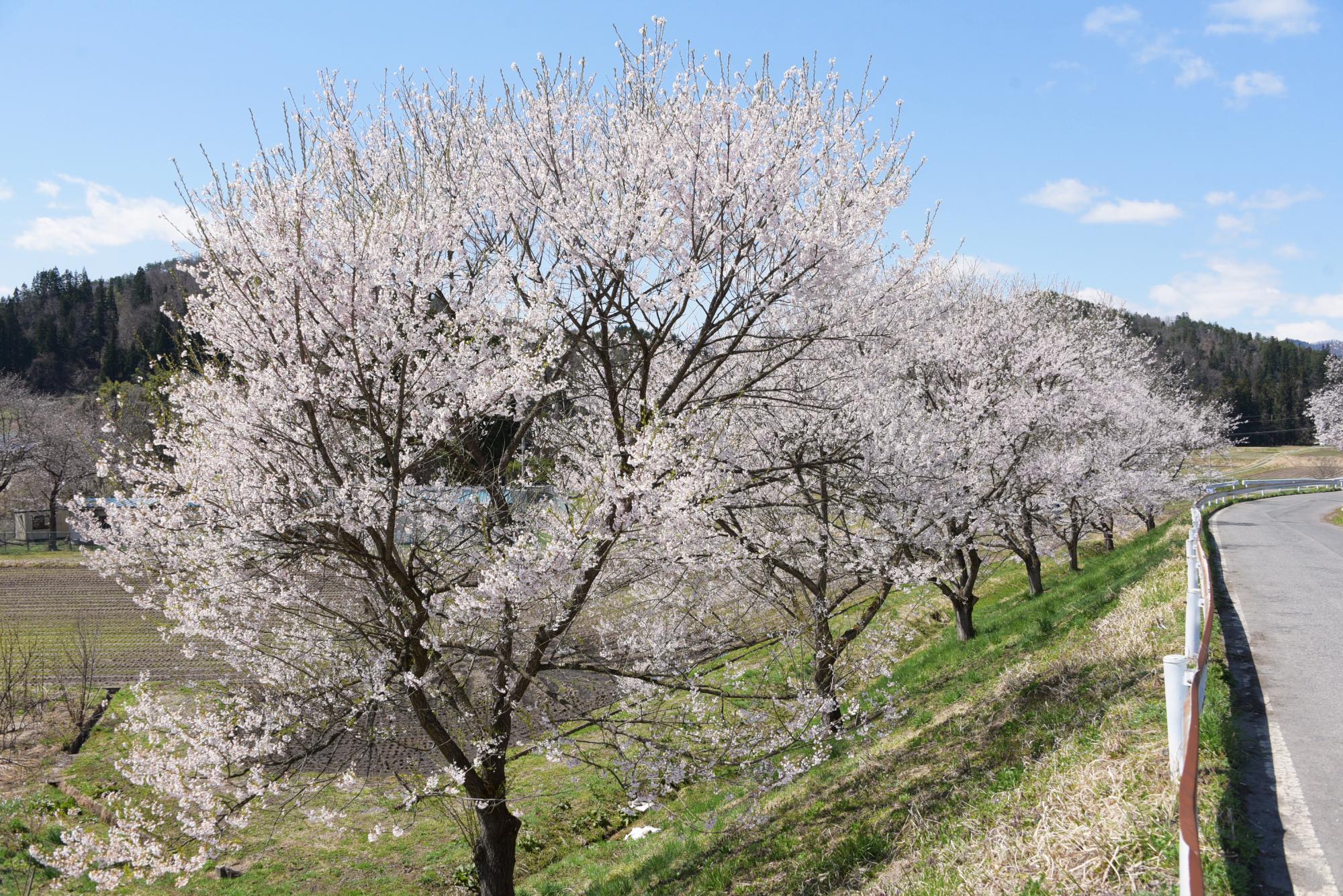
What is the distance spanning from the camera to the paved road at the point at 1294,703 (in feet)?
13.5

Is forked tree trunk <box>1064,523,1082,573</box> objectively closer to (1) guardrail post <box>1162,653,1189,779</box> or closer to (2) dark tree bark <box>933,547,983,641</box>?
(2) dark tree bark <box>933,547,983,641</box>

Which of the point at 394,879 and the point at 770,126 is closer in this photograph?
the point at 770,126

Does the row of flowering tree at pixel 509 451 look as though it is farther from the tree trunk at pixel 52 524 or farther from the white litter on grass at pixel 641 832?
the tree trunk at pixel 52 524

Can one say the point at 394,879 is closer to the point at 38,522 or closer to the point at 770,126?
the point at 770,126

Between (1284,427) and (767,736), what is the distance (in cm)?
11573

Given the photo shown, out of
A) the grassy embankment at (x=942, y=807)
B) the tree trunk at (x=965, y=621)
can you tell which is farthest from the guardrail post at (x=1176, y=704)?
→ the tree trunk at (x=965, y=621)

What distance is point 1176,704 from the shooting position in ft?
14.0

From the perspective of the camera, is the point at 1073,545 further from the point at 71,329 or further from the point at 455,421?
the point at 71,329

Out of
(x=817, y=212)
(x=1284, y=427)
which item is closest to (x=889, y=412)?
(x=817, y=212)

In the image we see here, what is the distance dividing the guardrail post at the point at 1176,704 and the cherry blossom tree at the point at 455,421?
3651 millimetres

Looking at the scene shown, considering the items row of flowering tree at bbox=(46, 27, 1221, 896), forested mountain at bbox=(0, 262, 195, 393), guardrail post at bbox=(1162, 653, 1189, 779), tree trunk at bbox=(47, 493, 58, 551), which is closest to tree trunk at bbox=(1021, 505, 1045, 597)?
row of flowering tree at bbox=(46, 27, 1221, 896)

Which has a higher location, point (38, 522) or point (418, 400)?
point (418, 400)

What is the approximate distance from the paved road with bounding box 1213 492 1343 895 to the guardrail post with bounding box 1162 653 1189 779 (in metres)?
0.51

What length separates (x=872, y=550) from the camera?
10711mm
